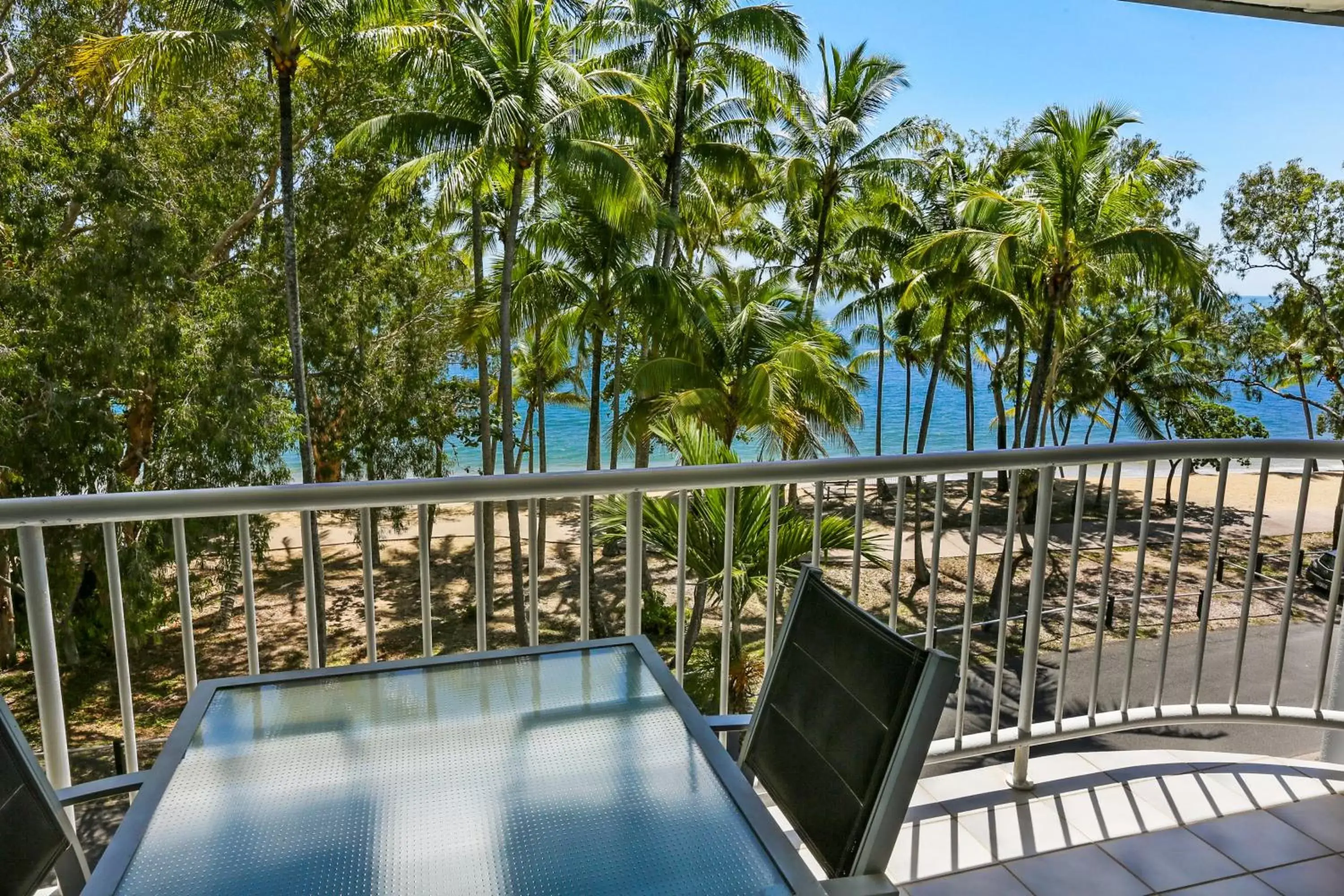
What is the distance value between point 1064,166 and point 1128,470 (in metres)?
26.2

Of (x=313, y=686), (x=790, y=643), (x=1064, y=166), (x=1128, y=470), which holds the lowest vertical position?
(x=1128, y=470)

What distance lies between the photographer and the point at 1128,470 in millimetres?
37500

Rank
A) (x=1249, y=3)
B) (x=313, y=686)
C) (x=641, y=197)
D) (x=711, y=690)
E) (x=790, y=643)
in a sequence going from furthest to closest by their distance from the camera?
(x=641, y=197) < (x=711, y=690) < (x=1249, y=3) < (x=313, y=686) < (x=790, y=643)

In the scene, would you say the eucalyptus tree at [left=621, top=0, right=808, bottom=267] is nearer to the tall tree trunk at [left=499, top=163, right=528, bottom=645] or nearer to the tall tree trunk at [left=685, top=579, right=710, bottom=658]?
the tall tree trunk at [left=499, top=163, right=528, bottom=645]

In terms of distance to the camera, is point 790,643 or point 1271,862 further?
point 1271,862

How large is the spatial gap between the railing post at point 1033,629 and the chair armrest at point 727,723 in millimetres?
1137

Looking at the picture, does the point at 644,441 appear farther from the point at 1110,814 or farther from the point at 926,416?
the point at 1110,814

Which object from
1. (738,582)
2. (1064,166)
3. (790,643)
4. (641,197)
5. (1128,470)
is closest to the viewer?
(790,643)

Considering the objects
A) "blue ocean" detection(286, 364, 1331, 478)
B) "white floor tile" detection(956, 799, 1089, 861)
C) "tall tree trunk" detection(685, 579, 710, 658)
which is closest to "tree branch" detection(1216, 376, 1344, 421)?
"blue ocean" detection(286, 364, 1331, 478)

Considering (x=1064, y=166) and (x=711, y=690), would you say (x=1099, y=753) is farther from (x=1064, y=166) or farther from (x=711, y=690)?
(x=1064, y=166)

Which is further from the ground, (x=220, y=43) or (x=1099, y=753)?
(x=220, y=43)

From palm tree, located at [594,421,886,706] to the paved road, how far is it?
2539mm

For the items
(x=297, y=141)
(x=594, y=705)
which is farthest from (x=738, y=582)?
(x=297, y=141)

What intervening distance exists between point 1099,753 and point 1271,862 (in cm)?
54
